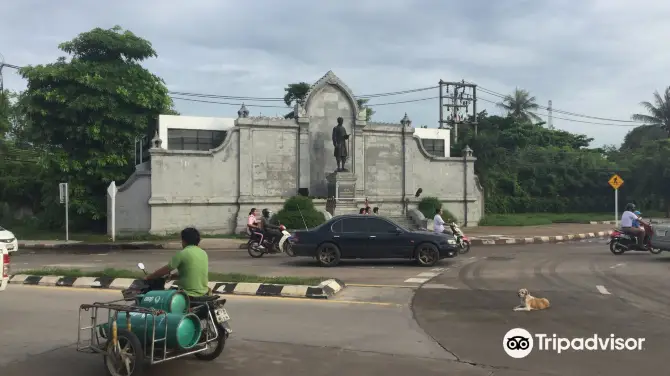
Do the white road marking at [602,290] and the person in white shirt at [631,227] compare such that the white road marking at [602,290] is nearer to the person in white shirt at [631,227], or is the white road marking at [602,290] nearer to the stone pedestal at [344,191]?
the person in white shirt at [631,227]

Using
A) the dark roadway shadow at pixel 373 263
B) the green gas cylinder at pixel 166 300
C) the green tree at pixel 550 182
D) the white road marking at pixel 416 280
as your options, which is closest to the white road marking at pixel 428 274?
the white road marking at pixel 416 280

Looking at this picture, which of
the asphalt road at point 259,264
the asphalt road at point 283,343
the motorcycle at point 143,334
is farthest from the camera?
the asphalt road at point 259,264

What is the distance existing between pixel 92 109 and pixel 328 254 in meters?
15.8

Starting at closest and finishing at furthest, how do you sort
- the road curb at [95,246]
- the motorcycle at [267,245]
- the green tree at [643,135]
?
the motorcycle at [267,245] → the road curb at [95,246] → the green tree at [643,135]

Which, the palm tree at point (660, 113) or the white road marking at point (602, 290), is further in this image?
the palm tree at point (660, 113)

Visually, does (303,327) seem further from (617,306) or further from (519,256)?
(519,256)

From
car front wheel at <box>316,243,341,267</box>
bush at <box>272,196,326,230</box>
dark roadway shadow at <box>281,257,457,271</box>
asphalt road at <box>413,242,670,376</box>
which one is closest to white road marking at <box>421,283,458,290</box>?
asphalt road at <box>413,242,670,376</box>

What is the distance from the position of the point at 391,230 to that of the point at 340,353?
353 inches

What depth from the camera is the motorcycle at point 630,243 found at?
1716 centimetres

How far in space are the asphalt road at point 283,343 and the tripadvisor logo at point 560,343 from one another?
897 mm

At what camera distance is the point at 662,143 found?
1753 inches

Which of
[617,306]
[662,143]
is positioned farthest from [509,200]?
[617,306]

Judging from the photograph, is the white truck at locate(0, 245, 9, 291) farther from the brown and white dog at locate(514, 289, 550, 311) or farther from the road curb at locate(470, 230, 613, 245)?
the road curb at locate(470, 230, 613, 245)

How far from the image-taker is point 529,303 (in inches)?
350
